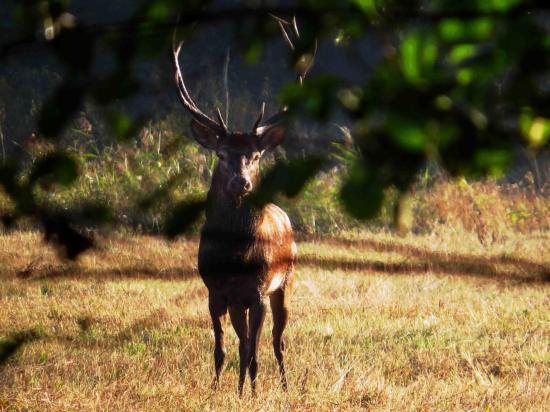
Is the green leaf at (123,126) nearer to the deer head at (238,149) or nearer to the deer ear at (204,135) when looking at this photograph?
the deer head at (238,149)

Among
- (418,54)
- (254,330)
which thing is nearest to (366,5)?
(418,54)

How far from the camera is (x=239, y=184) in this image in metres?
7.44

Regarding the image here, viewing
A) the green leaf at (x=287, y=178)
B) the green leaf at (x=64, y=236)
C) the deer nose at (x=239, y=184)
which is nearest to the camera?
the green leaf at (x=287, y=178)

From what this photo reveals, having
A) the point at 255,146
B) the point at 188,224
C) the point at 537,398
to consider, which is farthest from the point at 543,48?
the point at 255,146

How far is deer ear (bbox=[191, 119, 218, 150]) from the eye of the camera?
841cm

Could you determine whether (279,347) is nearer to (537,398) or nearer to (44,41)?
(537,398)

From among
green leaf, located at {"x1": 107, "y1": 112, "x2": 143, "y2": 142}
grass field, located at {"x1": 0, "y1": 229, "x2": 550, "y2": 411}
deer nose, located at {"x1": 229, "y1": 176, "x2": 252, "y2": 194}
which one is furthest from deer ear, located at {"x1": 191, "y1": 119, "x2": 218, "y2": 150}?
green leaf, located at {"x1": 107, "y1": 112, "x2": 143, "y2": 142}

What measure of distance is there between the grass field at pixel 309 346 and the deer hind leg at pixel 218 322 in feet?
0.35

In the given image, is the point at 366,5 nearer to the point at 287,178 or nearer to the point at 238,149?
the point at 287,178

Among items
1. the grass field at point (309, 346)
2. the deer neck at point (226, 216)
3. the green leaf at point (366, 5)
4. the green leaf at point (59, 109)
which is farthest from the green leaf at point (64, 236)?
the deer neck at point (226, 216)

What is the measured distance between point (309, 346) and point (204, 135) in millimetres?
1770

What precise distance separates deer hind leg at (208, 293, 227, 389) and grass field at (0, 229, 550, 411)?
11cm

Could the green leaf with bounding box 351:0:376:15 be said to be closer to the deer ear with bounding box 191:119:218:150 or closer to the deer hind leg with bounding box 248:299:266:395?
the deer hind leg with bounding box 248:299:266:395

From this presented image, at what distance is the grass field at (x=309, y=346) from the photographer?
274 inches
